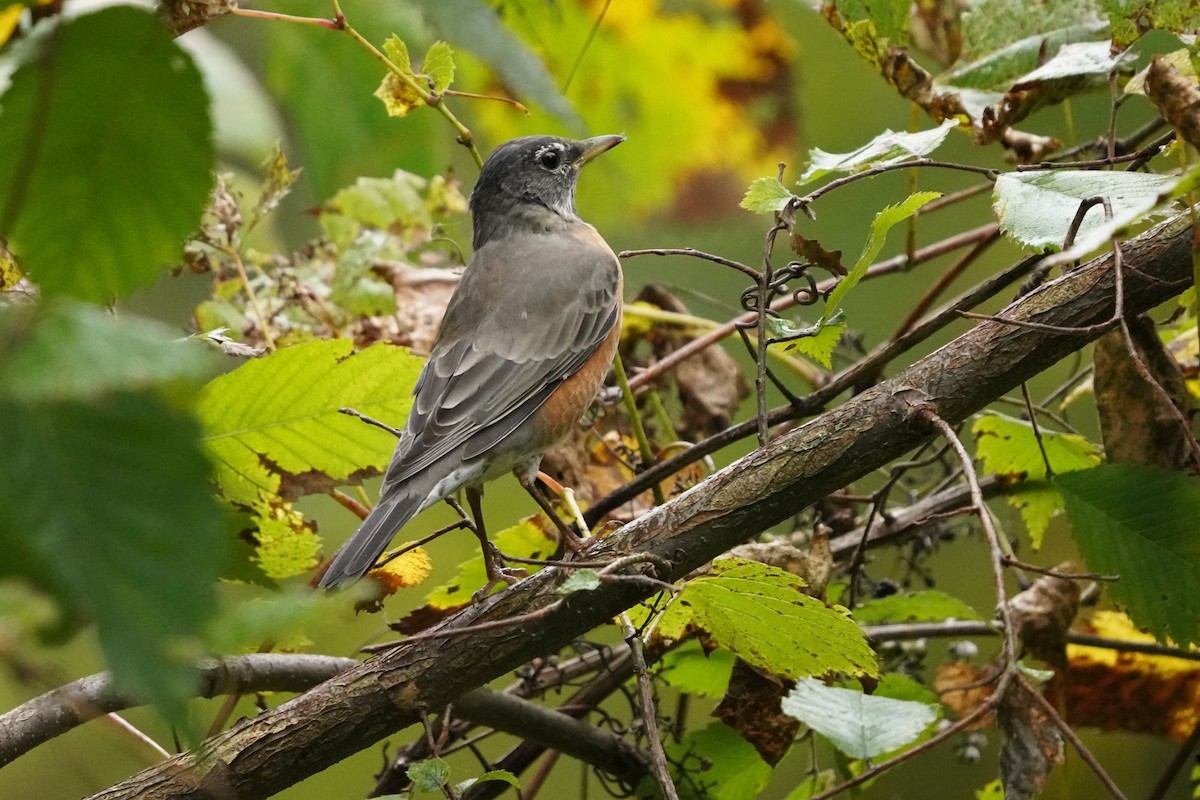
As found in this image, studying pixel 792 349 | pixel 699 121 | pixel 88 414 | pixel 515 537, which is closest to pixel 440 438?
pixel 515 537

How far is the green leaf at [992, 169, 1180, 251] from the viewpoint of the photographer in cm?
174

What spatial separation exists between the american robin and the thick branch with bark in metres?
0.44

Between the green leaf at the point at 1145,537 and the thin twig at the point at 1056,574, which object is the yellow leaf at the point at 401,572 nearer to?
the thin twig at the point at 1056,574

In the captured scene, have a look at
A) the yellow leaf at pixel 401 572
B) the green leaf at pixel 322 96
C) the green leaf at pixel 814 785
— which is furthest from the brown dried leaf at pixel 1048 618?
the green leaf at pixel 322 96

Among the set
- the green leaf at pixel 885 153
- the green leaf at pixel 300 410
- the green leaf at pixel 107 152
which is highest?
the green leaf at pixel 107 152

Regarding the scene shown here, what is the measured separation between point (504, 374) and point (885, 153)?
1.48 metres

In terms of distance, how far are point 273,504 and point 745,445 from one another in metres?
3.09

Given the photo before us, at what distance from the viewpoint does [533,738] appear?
2.41 m

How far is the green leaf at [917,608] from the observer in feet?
8.32

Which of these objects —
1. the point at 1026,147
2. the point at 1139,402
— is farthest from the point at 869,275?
the point at 1139,402

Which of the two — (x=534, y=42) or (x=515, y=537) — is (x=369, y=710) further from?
(x=534, y=42)

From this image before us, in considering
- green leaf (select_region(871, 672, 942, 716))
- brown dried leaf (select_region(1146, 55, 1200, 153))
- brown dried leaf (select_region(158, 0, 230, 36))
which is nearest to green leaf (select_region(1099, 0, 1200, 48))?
brown dried leaf (select_region(1146, 55, 1200, 153))

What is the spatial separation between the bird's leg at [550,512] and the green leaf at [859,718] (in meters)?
0.65

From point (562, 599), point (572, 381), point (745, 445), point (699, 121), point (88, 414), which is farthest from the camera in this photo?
point (745, 445)
